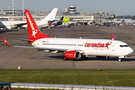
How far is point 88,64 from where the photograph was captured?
111 ft

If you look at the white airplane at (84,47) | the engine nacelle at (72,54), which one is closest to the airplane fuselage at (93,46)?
the white airplane at (84,47)

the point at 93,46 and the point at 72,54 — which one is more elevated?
the point at 93,46

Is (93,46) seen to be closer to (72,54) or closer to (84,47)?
(84,47)

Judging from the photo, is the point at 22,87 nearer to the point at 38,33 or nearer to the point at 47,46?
the point at 47,46

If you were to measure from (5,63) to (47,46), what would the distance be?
309 inches

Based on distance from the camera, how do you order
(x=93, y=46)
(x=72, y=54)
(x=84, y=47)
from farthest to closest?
(x=84, y=47) → (x=93, y=46) → (x=72, y=54)

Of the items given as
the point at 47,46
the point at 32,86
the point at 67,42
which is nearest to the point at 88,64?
the point at 67,42

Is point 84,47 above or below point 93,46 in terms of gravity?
below

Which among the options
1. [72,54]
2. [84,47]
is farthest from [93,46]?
[72,54]

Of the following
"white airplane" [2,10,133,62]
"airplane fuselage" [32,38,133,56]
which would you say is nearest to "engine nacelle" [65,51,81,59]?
"white airplane" [2,10,133,62]

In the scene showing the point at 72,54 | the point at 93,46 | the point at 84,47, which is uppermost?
the point at 93,46

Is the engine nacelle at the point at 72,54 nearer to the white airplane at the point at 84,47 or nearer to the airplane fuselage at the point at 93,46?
the white airplane at the point at 84,47

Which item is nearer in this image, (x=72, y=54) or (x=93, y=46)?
(x=72, y=54)

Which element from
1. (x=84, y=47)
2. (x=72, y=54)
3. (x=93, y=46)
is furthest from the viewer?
(x=84, y=47)
